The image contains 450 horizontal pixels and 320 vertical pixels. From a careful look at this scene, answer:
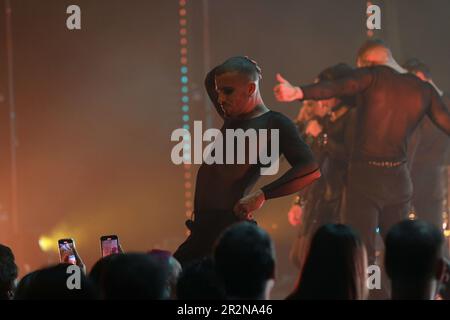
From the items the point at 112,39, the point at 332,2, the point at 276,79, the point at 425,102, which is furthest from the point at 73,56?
the point at 425,102

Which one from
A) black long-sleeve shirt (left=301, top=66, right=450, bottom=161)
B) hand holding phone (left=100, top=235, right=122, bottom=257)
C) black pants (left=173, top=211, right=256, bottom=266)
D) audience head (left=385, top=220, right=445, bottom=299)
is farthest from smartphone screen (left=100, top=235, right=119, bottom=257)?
black long-sleeve shirt (left=301, top=66, right=450, bottom=161)

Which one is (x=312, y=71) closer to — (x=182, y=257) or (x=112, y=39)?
(x=112, y=39)

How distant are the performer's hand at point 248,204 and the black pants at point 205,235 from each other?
0.09m

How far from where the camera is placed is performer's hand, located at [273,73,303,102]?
5.82 metres

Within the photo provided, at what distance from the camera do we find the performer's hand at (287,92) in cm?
582

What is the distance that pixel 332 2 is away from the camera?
6332 millimetres

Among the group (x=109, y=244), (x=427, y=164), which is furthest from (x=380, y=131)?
(x=109, y=244)

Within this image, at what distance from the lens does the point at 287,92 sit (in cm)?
582

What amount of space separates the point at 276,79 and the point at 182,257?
2573 mm

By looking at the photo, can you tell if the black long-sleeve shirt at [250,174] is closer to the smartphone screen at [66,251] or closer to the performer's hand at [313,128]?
the smartphone screen at [66,251]

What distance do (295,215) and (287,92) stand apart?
98 centimetres

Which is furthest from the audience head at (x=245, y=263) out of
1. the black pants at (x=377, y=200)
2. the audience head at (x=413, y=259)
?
the black pants at (x=377, y=200)

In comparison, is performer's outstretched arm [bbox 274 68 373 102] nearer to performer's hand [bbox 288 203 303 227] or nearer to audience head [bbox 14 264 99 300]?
performer's hand [bbox 288 203 303 227]

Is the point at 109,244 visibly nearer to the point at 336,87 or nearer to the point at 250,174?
the point at 250,174
